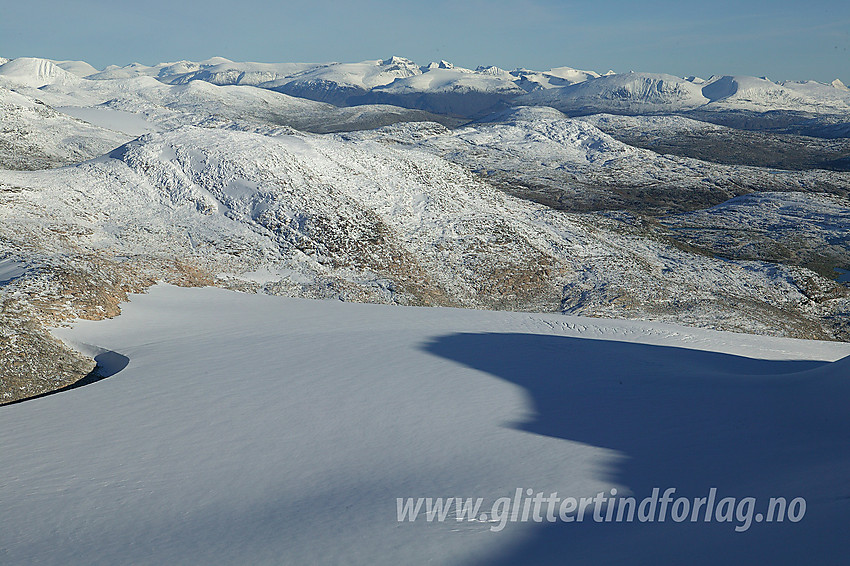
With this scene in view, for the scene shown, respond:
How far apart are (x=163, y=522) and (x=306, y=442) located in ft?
8.32

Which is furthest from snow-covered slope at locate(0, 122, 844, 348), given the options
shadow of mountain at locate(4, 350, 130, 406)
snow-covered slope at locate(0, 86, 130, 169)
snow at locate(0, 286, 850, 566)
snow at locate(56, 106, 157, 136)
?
snow at locate(56, 106, 157, 136)

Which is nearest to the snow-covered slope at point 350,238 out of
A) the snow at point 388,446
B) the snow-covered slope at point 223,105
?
the snow at point 388,446

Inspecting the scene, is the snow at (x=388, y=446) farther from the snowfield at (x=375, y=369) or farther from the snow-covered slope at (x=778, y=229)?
the snow-covered slope at (x=778, y=229)

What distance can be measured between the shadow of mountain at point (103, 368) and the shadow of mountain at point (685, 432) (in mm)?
7005

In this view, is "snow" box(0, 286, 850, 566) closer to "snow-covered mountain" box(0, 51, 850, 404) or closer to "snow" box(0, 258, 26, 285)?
"snow" box(0, 258, 26, 285)

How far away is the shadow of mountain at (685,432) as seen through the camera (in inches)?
219

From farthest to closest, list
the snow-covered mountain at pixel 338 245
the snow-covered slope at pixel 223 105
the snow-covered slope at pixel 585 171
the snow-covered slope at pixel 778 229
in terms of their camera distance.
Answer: the snow-covered slope at pixel 223 105, the snow-covered slope at pixel 585 171, the snow-covered slope at pixel 778 229, the snow-covered mountain at pixel 338 245

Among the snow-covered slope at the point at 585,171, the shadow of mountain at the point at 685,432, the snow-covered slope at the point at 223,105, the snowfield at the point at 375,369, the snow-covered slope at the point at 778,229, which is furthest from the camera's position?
the snow-covered slope at the point at 223,105

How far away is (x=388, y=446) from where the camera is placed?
8.94 metres

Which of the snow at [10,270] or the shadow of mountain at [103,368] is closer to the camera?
the shadow of mountain at [103,368]

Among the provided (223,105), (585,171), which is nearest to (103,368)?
(585,171)

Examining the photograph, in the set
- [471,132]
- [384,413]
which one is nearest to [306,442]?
[384,413]

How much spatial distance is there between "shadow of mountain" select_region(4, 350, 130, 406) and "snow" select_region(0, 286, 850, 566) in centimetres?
24

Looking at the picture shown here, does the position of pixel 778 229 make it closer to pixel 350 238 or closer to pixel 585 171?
pixel 585 171
